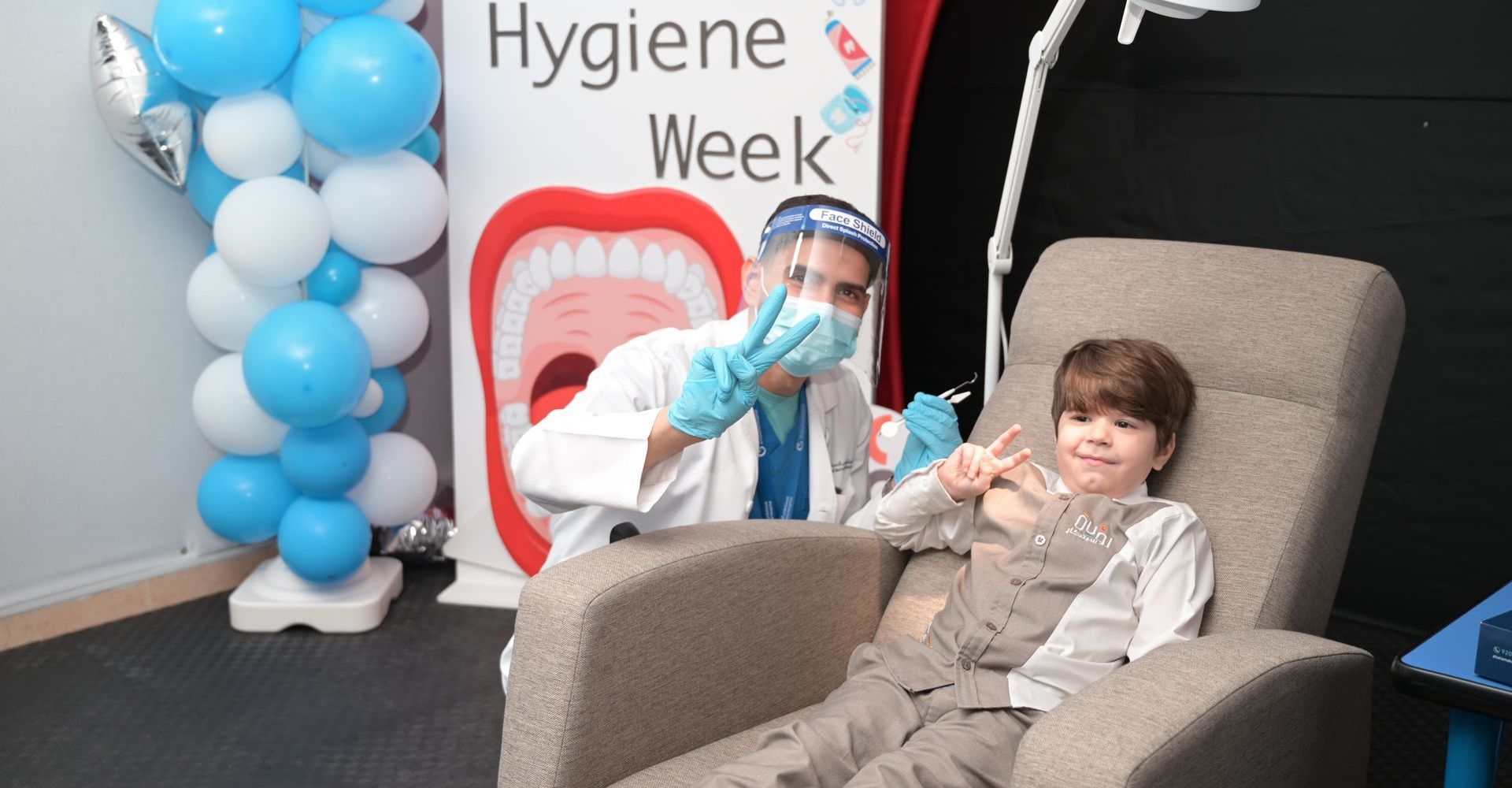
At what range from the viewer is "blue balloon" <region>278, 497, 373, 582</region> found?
2857mm

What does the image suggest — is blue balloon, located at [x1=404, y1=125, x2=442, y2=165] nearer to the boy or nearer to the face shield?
the face shield

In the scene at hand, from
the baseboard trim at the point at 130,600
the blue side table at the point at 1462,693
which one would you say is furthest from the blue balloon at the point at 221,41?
the blue side table at the point at 1462,693

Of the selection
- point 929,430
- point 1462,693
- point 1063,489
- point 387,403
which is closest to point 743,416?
point 929,430

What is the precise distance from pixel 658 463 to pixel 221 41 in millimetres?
1428

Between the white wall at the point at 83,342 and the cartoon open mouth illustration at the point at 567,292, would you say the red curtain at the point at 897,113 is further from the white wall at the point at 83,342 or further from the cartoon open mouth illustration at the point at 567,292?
the white wall at the point at 83,342

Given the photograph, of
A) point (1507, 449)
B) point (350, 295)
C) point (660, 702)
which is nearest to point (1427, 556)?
point (1507, 449)

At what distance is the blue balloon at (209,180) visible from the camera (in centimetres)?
279

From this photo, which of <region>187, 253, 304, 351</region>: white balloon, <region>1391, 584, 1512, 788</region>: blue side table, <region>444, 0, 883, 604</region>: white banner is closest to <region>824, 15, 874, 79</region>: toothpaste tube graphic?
<region>444, 0, 883, 604</region>: white banner

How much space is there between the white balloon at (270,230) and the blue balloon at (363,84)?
0.14m

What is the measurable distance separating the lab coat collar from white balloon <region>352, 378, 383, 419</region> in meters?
1.66

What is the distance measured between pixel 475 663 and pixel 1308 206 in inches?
81.8

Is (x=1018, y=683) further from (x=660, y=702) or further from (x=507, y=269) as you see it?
(x=507, y=269)

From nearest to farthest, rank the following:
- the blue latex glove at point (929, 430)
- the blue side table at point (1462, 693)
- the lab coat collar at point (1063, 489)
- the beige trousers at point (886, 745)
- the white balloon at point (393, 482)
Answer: the blue side table at point (1462, 693), the beige trousers at point (886, 745), the lab coat collar at point (1063, 489), the blue latex glove at point (929, 430), the white balloon at point (393, 482)

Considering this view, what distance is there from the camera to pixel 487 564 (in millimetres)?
3148
